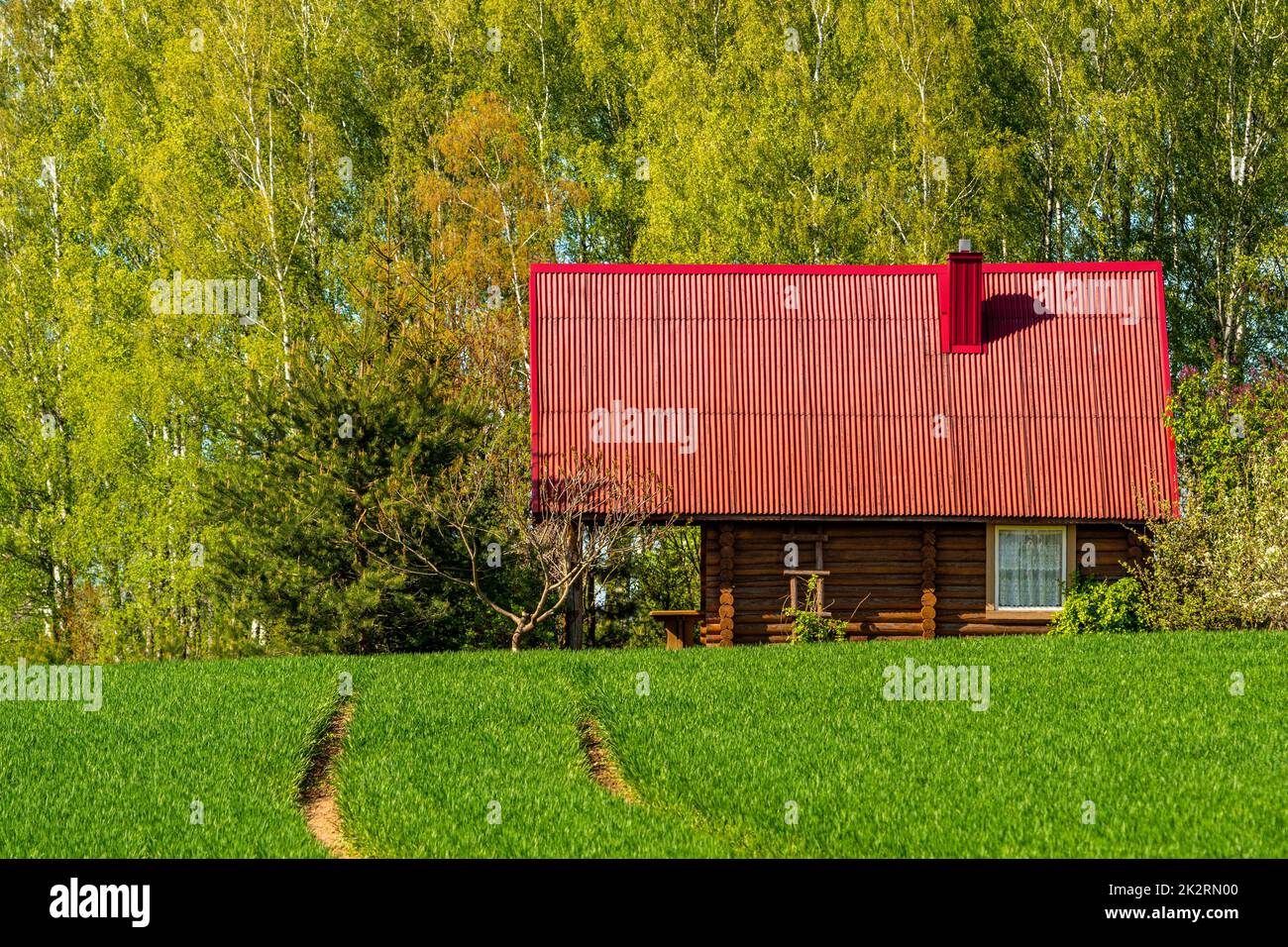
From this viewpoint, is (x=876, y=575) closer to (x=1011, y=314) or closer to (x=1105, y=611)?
(x=1105, y=611)

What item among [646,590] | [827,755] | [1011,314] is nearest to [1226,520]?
[1011,314]

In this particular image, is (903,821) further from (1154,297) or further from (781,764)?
(1154,297)

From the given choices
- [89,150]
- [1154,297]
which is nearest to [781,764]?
[1154,297]

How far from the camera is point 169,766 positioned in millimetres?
14883

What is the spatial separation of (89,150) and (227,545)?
1815cm

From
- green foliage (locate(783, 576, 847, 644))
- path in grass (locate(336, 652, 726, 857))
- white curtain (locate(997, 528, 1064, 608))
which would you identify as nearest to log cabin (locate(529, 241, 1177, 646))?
white curtain (locate(997, 528, 1064, 608))

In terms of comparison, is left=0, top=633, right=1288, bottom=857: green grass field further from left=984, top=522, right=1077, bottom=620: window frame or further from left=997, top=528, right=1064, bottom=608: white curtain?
left=997, top=528, right=1064, bottom=608: white curtain

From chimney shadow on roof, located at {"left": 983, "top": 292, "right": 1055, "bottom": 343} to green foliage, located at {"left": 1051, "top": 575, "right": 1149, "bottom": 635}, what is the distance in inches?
202

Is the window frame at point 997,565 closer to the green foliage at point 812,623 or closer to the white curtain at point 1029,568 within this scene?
the white curtain at point 1029,568

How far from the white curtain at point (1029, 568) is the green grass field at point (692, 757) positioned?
142 inches

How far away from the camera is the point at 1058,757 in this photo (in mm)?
14312

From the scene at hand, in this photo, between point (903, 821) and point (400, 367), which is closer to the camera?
point (903, 821)

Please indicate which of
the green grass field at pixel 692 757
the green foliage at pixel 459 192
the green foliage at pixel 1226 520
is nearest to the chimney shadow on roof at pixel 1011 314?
the green foliage at pixel 1226 520

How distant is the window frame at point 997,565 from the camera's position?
24.9m
